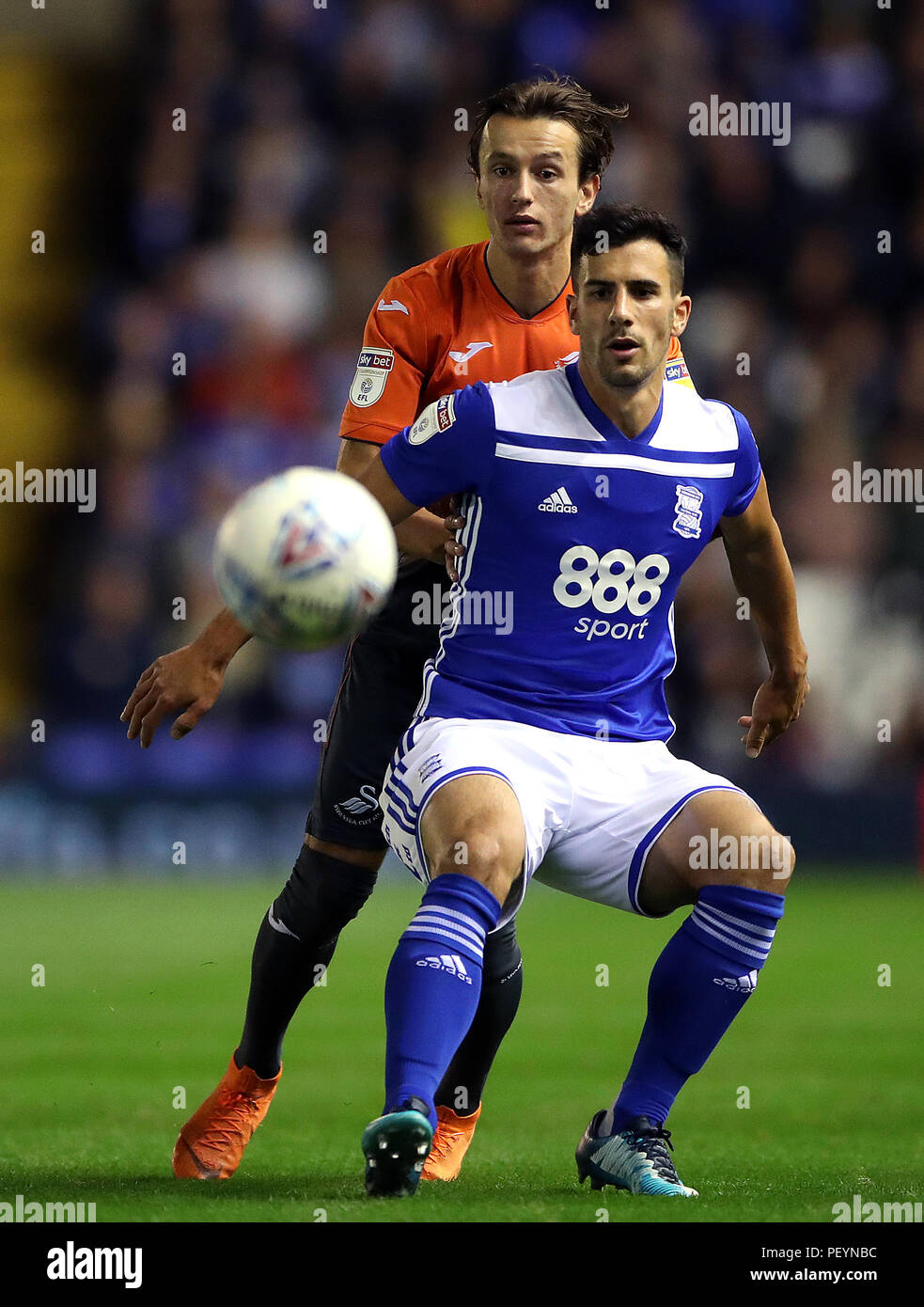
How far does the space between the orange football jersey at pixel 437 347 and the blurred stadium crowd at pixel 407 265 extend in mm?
6971

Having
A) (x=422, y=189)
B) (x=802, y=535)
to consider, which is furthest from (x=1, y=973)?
(x=422, y=189)

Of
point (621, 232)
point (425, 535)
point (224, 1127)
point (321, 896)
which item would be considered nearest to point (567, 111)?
point (621, 232)

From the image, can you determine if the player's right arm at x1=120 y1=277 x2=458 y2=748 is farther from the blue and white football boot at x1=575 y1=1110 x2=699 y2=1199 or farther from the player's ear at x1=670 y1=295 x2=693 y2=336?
the blue and white football boot at x1=575 y1=1110 x2=699 y2=1199

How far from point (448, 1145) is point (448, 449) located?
171cm

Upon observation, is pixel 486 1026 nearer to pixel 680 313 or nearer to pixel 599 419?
pixel 599 419

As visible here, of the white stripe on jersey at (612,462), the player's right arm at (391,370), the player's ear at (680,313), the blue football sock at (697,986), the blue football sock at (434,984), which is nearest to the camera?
the blue football sock at (434,984)

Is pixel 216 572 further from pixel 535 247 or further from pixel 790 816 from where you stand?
pixel 790 816

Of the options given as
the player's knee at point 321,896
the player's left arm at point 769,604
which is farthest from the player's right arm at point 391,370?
the player's knee at point 321,896

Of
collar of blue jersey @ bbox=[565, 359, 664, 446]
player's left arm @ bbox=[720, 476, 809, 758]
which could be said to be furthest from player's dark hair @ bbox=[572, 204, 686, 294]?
player's left arm @ bbox=[720, 476, 809, 758]

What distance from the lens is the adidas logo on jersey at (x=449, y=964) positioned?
3.62 metres

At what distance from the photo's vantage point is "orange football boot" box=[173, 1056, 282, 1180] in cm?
451

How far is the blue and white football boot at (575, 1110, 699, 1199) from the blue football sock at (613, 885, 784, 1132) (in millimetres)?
37

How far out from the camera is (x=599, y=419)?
13.9 feet

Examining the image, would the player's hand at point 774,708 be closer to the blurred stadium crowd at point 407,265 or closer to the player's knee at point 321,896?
the player's knee at point 321,896
